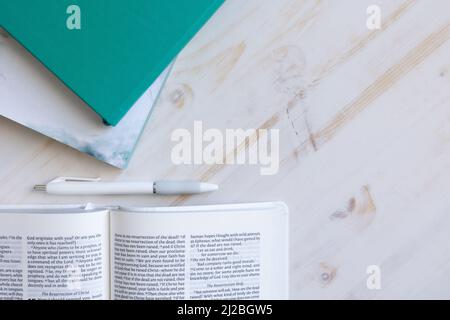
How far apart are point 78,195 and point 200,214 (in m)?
0.14

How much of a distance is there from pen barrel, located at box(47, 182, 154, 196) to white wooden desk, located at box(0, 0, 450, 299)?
1cm

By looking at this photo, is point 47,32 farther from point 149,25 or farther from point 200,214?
point 200,214

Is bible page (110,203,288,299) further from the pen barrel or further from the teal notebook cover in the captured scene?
the teal notebook cover

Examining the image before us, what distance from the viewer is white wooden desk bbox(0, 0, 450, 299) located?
25.1 inches

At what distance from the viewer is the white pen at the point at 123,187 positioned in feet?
2.07

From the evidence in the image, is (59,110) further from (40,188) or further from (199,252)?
(199,252)

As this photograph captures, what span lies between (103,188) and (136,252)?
0.08 meters

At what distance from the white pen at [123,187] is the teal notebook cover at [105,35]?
100 mm

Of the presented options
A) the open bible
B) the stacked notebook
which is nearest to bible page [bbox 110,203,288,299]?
the open bible

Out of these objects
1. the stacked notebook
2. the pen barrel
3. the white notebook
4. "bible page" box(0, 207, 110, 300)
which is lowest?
"bible page" box(0, 207, 110, 300)

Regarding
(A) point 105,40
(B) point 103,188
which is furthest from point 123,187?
(A) point 105,40

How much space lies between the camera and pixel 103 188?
63 centimetres

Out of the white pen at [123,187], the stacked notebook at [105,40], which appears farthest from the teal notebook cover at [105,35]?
the white pen at [123,187]

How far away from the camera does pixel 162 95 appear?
64 centimetres
